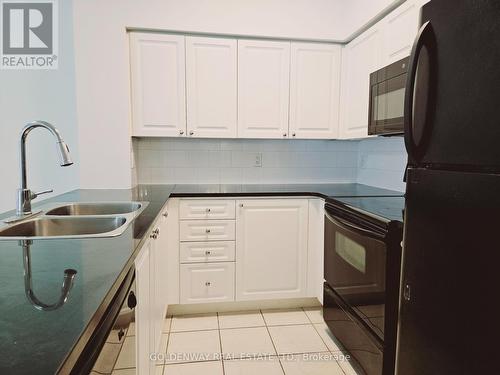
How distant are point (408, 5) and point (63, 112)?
2582 mm

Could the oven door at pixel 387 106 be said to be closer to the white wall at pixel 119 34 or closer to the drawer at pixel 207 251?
the white wall at pixel 119 34

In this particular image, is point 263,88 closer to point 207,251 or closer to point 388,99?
point 388,99

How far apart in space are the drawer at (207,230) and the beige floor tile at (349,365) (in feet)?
3.46

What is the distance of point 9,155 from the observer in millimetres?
2641

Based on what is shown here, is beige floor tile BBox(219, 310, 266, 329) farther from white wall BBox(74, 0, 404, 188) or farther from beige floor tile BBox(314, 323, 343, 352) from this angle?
white wall BBox(74, 0, 404, 188)

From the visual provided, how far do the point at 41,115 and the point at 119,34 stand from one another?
0.93m

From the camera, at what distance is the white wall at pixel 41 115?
255 cm

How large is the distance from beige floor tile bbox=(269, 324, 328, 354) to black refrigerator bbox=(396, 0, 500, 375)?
0.97m

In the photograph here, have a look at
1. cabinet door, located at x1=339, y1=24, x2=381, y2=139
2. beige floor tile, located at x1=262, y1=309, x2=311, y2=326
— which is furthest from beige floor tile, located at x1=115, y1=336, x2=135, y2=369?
cabinet door, located at x1=339, y1=24, x2=381, y2=139

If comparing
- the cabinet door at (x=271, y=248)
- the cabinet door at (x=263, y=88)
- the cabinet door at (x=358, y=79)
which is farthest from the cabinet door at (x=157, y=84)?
the cabinet door at (x=358, y=79)

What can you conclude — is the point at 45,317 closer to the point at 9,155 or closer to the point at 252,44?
the point at 252,44

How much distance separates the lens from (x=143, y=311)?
1.23 metres

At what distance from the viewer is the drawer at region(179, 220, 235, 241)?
7.66ft

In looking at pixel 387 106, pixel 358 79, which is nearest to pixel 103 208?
pixel 387 106
